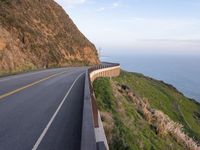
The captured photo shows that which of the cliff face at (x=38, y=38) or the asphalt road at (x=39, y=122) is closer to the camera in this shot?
the asphalt road at (x=39, y=122)

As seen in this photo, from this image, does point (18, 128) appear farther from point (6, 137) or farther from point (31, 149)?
point (31, 149)

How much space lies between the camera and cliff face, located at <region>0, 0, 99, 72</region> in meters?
45.8

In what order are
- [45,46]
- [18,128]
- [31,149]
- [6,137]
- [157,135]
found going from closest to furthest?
1. [31,149]
2. [6,137]
3. [18,128]
4. [157,135]
5. [45,46]

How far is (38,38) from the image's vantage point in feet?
200

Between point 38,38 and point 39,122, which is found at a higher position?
point 38,38

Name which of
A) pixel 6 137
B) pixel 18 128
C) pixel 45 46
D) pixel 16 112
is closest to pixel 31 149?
pixel 6 137

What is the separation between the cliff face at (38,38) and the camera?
45812 millimetres

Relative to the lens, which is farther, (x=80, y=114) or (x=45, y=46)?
(x=45, y=46)

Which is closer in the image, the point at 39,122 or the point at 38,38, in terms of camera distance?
the point at 39,122

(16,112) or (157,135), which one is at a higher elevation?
(16,112)

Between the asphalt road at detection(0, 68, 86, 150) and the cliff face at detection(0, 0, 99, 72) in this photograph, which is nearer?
the asphalt road at detection(0, 68, 86, 150)

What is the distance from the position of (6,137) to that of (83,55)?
236 ft

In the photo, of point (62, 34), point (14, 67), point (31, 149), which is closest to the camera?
point (31, 149)

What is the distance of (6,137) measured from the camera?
32.8ft
